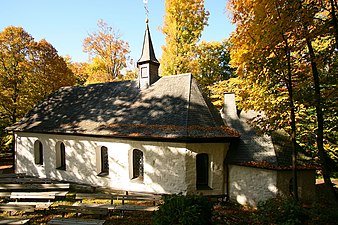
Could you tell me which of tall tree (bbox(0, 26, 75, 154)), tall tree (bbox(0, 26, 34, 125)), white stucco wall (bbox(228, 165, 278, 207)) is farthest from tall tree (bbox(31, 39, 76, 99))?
white stucco wall (bbox(228, 165, 278, 207))

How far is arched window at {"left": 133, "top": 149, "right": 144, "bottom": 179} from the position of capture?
42.3 ft

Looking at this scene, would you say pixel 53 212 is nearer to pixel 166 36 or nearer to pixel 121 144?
pixel 121 144

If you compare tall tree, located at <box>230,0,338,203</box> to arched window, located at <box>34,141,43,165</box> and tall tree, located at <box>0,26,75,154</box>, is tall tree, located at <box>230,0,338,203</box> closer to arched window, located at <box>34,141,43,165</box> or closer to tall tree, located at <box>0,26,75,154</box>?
arched window, located at <box>34,141,43,165</box>

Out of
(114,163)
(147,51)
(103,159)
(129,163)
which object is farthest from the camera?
(147,51)

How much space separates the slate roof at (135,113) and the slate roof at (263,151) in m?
0.94

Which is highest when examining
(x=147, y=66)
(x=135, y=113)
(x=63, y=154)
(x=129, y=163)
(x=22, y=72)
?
(x=22, y=72)

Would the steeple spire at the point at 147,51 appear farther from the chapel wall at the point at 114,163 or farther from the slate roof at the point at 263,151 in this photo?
the slate roof at the point at 263,151

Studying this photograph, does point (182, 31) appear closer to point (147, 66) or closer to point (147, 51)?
point (147, 51)

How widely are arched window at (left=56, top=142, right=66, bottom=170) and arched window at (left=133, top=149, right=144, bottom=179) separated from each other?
5808mm

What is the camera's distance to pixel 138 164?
42.6 feet

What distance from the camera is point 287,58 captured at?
27.7 ft

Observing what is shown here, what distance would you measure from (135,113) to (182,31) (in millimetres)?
9997

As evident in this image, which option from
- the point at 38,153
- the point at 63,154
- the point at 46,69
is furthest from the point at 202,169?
the point at 46,69

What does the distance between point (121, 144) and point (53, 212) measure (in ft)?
15.5
